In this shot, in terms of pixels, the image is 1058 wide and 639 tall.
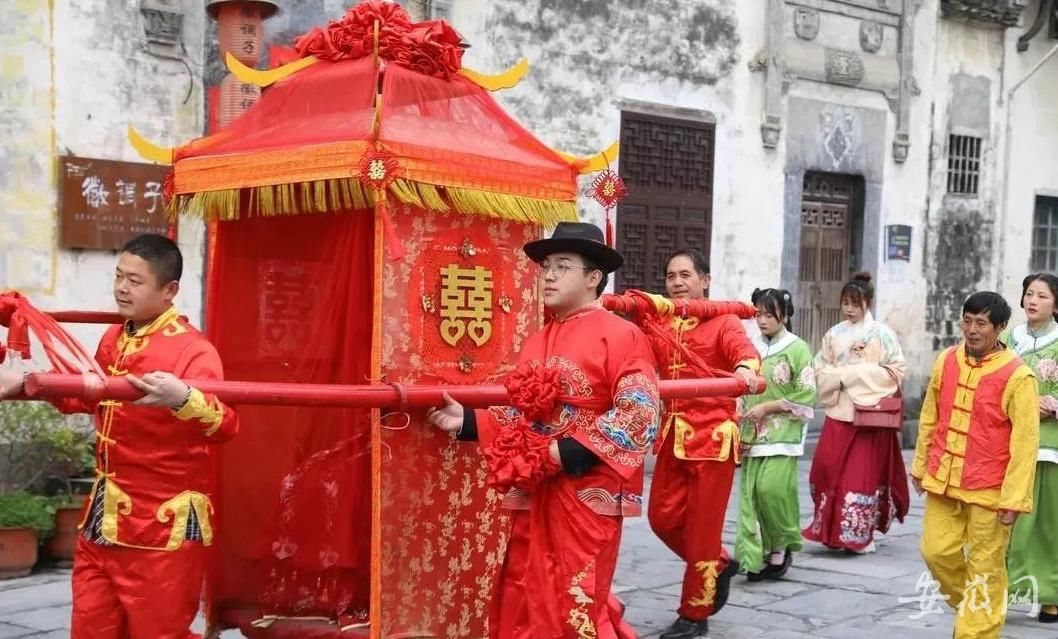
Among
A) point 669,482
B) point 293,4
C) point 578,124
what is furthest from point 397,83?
point 578,124

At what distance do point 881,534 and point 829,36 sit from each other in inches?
249

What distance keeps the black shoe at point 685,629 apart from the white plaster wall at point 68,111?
13.5ft

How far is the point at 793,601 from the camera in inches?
292

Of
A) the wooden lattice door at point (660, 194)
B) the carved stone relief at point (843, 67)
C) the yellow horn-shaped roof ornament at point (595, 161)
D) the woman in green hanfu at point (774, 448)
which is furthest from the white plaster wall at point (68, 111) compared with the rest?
the carved stone relief at point (843, 67)

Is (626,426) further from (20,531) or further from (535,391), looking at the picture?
(20,531)

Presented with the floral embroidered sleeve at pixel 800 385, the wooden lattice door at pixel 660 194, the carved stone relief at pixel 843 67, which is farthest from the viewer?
the carved stone relief at pixel 843 67

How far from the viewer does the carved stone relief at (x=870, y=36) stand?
14555 millimetres

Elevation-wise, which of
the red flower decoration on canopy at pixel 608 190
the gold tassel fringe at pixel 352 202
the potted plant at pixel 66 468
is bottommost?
the potted plant at pixel 66 468

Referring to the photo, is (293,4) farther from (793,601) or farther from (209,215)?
(793,601)

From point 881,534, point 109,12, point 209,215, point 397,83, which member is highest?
point 109,12

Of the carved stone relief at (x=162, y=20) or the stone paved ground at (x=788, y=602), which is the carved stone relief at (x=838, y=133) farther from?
the carved stone relief at (x=162, y=20)

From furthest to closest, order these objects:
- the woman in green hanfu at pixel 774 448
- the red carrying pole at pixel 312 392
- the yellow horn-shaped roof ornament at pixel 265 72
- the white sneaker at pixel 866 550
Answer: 1. the white sneaker at pixel 866 550
2. the woman in green hanfu at pixel 774 448
3. the yellow horn-shaped roof ornament at pixel 265 72
4. the red carrying pole at pixel 312 392

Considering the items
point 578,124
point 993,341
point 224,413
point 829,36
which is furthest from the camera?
point 829,36

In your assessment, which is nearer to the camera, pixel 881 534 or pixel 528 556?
pixel 528 556
